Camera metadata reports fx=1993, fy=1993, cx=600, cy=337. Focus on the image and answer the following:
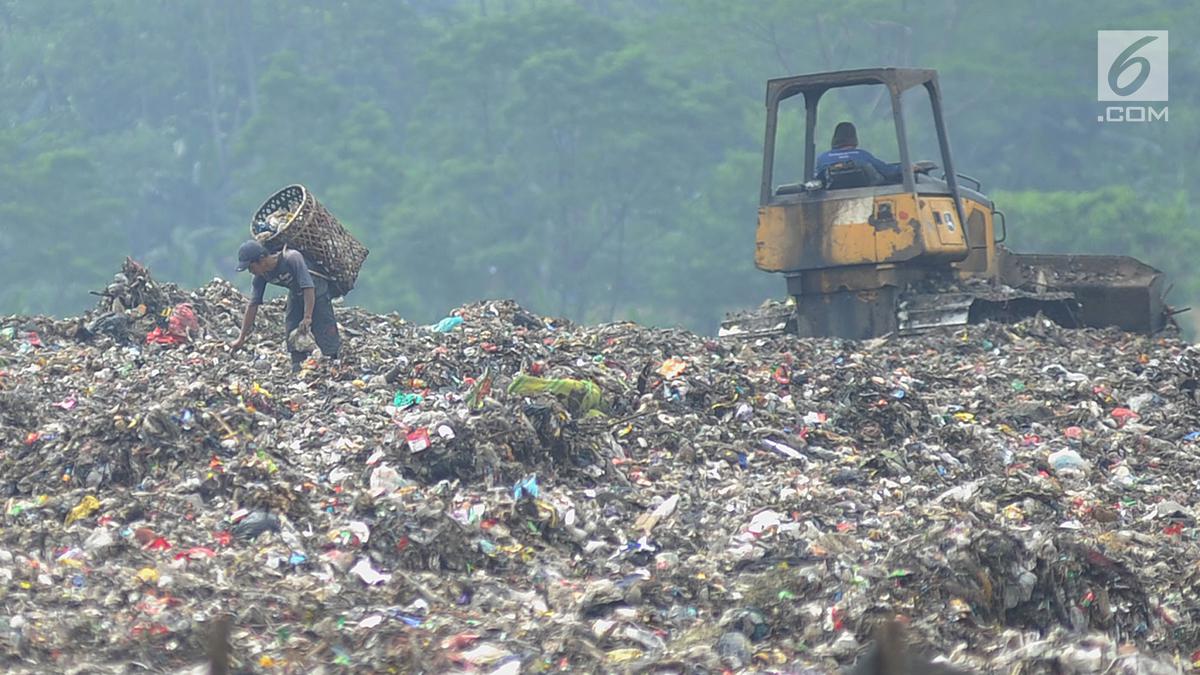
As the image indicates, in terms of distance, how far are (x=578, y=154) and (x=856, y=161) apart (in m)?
20.1

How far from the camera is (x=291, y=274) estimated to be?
1104 cm

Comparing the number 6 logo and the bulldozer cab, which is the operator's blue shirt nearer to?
the bulldozer cab

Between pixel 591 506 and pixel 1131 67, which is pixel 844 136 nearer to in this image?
pixel 591 506

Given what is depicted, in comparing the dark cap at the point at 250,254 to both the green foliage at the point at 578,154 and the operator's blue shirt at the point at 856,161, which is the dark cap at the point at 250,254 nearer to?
the operator's blue shirt at the point at 856,161

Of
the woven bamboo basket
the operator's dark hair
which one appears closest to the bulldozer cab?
the operator's dark hair

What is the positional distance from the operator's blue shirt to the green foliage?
17.2 meters

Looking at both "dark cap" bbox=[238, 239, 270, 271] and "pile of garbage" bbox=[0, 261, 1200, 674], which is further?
"dark cap" bbox=[238, 239, 270, 271]

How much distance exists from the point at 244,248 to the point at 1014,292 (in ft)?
21.5

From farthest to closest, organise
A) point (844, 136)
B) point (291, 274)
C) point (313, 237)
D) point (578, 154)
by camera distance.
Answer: point (578, 154) < point (844, 136) < point (313, 237) < point (291, 274)

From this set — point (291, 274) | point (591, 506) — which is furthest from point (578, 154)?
point (591, 506)

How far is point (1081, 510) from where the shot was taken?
347 inches

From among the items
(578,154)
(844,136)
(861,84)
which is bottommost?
(844,136)

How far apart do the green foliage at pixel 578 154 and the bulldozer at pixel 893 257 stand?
658 inches

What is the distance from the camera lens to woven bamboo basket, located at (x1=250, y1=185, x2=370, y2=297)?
11.2 meters
